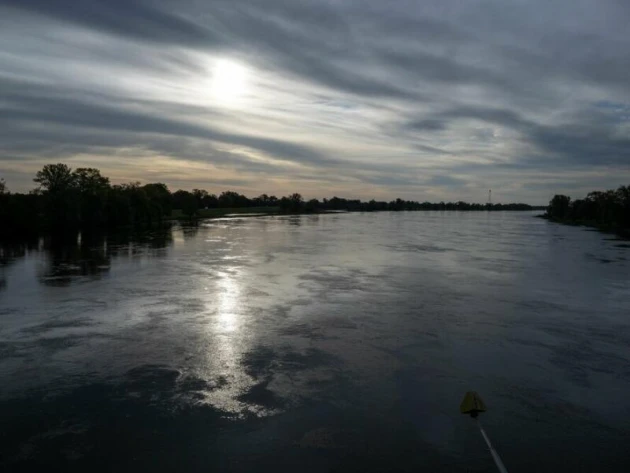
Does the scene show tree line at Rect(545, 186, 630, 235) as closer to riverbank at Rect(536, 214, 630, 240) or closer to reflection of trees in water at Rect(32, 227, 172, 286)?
riverbank at Rect(536, 214, 630, 240)

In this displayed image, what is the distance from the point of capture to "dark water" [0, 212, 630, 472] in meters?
7.86

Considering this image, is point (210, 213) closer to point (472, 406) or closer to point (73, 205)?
point (73, 205)

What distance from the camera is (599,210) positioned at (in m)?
109

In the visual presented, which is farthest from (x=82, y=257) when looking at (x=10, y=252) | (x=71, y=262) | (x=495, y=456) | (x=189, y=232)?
(x=495, y=456)

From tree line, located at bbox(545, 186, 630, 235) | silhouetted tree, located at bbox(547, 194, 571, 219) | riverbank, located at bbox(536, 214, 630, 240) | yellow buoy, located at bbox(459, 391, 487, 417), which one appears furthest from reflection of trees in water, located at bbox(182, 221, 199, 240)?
silhouetted tree, located at bbox(547, 194, 571, 219)

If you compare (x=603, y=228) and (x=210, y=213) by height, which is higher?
(x=603, y=228)

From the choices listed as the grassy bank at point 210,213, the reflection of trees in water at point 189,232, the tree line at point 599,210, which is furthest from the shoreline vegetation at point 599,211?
the grassy bank at point 210,213

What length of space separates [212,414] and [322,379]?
110 inches

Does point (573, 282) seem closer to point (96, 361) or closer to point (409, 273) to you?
point (409, 273)

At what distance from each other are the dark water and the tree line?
2773 inches

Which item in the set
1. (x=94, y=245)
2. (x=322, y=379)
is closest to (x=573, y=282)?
(x=322, y=379)

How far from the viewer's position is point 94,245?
4366 cm

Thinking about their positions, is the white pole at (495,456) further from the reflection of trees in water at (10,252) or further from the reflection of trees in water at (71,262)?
the reflection of trees in water at (10,252)

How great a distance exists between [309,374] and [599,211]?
11846 centimetres
